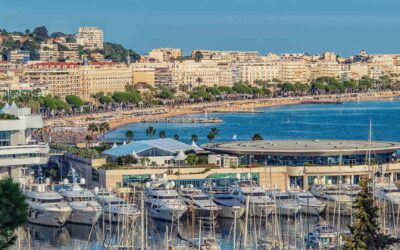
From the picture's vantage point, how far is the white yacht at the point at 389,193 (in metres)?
25.7

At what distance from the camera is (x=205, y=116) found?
265ft

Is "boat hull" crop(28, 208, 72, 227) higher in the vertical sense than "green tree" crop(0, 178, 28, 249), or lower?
lower

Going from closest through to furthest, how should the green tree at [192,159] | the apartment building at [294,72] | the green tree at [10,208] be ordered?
the green tree at [10,208] < the green tree at [192,159] < the apartment building at [294,72]

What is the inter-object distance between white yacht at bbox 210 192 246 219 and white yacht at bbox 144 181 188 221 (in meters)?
0.95

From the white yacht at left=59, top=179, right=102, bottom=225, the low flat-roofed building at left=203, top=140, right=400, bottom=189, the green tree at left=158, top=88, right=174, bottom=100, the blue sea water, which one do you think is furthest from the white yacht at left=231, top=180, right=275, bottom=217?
the green tree at left=158, top=88, right=174, bottom=100

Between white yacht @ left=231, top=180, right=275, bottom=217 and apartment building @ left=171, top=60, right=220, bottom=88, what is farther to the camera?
apartment building @ left=171, top=60, right=220, bottom=88

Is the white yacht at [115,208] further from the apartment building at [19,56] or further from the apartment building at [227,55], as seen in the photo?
the apartment building at [227,55]

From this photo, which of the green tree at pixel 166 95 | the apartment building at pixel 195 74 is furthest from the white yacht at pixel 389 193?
the apartment building at pixel 195 74

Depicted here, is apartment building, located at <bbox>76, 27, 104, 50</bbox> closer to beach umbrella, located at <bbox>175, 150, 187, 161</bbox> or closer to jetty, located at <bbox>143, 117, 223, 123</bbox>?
jetty, located at <bbox>143, 117, 223, 123</bbox>

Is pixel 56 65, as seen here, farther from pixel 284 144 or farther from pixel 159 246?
pixel 159 246

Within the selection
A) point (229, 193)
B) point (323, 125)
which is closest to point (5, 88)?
point (323, 125)

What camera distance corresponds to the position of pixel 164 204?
87.4ft

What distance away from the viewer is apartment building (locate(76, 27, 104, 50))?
13675cm

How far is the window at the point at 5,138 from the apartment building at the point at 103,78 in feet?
211
